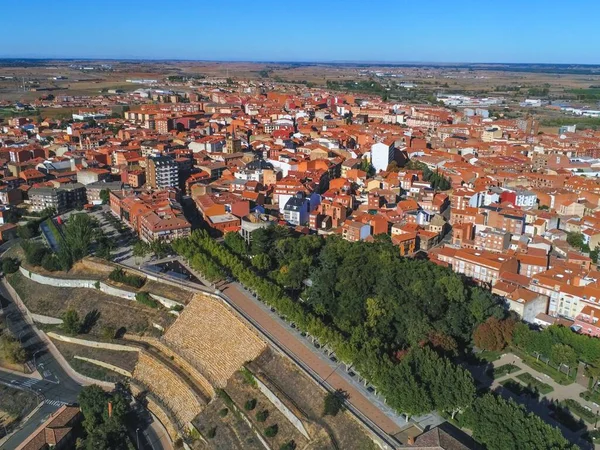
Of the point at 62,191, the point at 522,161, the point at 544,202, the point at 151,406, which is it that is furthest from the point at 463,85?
the point at 151,406

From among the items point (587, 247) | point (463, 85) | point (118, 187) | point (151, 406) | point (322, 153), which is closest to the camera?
point (151, 406)

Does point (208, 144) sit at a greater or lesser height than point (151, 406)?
greater

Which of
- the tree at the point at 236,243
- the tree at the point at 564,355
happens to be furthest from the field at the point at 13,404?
the tree at the point at 564,355

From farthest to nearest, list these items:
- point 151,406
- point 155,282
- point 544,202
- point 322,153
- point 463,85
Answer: point 463,85
point 322,153
point 544,202
point 155,282
point 151,406

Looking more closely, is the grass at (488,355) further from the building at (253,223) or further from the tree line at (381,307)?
the building at (253,223)

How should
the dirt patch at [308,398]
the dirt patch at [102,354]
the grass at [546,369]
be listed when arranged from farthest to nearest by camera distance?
the dirt patch at [102,354] → the grass at [546,369] → the dirt patch at [308,398]

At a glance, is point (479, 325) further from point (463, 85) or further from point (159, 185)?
point (463, 85)

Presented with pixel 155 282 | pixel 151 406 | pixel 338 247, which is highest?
pixel 338 247

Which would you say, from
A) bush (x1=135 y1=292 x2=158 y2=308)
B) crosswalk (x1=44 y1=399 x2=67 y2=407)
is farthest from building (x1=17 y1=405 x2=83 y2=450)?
bush (x1=135 y1=292 x2=158 y2=308)
